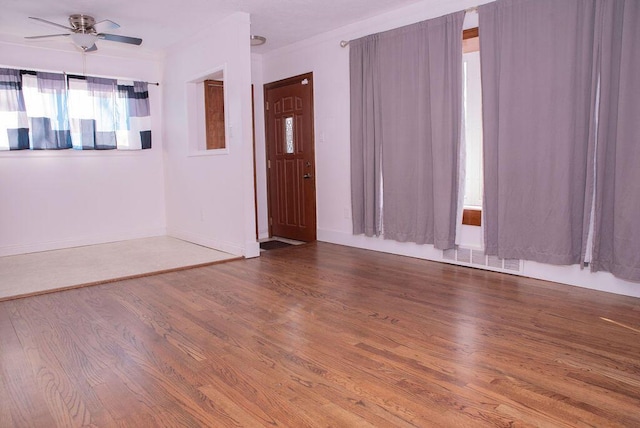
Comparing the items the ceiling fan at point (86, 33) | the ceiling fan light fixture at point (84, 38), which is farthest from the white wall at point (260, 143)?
the ceiling fan light fixture at point (84, 38)

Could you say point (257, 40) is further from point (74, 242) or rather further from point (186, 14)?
point (74, 242)

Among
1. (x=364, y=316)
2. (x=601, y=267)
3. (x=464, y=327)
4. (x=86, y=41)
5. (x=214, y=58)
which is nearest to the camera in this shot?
(x=464, y=327)

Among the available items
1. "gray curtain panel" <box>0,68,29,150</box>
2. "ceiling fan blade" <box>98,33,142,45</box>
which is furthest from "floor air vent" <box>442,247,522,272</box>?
"gray curtain panel" <box>0,68,29,150</box>

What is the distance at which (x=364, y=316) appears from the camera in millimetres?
3109

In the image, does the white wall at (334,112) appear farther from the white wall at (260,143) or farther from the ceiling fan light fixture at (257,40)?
the ceiling fan light fixture at (257,40)

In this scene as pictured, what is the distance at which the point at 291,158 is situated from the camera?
6156 millimetres

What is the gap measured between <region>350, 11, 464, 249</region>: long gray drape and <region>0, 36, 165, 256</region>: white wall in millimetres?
3084

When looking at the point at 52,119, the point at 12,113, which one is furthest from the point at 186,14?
the point at 12,113

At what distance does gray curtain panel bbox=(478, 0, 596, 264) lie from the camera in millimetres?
3439

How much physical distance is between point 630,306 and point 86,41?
17.5 feet

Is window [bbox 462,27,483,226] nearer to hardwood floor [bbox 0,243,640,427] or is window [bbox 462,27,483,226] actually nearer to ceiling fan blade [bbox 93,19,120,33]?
hardwood floor [bbox 0,243,640,427]

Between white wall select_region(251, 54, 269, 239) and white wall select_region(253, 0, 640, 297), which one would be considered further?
white wall select_region(251, 54, 269, 239)

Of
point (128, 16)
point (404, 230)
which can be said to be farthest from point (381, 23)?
point (128, 16)

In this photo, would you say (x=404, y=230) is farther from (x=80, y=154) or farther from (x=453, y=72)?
(x=80, y=154)
